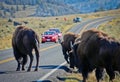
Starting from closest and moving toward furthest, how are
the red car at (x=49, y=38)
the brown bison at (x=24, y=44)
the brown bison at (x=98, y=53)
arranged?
the brown bison at (x=98, y=53)
the brown bison at (x=24, y=44)
the red car at (x=49, y=38)

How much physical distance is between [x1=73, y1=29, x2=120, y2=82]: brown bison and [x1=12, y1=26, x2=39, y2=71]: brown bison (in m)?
4.06

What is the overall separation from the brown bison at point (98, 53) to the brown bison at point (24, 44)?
4.06m

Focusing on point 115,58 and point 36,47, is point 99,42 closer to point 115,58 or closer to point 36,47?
point 115,58

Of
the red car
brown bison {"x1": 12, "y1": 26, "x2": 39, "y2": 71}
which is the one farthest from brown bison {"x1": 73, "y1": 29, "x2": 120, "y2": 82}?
the red car

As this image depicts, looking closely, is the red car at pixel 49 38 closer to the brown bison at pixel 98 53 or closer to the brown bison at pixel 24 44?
the brown bison at pixel 24 44

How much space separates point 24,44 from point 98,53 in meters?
6.73

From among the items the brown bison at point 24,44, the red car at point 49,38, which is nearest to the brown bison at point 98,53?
the brown bison at point 24,44

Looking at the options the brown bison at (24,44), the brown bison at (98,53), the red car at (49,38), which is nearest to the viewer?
the brown bison at (98,53)

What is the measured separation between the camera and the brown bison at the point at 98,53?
29.3ft

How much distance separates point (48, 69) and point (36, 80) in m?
3.31

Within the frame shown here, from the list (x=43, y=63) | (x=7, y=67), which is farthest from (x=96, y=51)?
(x=43, y=63)

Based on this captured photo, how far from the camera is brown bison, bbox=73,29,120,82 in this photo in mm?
8938

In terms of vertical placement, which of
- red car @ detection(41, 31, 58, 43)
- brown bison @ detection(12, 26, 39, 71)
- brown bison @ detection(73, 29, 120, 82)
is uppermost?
brown bison @ detection(73, 29, 120, 82)

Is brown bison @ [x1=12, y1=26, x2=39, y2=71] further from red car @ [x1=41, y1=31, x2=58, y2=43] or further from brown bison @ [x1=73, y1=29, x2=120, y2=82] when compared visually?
red car @ [x1=41, y1=31, x2=58, y2=43]
